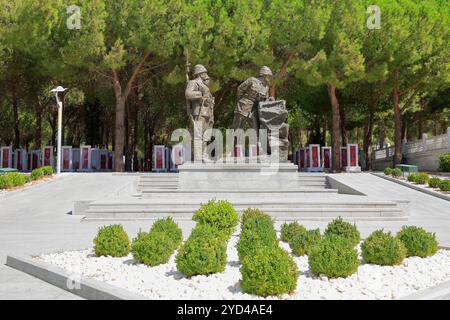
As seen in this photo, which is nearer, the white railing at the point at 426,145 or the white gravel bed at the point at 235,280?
the white gravel bed at the point at 235,280

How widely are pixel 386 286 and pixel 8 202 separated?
14071 mm

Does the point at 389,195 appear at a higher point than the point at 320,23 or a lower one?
lower

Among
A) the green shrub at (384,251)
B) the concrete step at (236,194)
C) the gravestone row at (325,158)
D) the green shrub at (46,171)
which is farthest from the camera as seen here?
the gravestone row at (325,158)

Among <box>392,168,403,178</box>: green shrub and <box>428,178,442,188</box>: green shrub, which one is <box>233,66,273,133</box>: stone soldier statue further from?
<box>392,168,403,178</box>: green shrub

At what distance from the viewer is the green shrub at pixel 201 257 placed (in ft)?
17.3

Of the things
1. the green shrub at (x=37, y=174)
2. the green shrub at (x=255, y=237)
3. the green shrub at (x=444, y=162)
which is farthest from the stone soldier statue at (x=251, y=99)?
the green shrub at (x=444, y=162)

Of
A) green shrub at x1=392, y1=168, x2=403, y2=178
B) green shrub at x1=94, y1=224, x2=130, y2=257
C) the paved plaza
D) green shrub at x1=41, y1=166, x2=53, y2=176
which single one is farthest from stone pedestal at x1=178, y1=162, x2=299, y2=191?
green shrub at x1=94, y1=224, x2=130, y2=257

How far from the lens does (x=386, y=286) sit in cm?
497

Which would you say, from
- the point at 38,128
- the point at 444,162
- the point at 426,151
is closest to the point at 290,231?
the point at 444,162

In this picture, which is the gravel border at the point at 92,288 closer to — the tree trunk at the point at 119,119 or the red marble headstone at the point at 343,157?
the tree trunk at the point at 119,119

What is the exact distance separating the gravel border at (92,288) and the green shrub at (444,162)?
23.1m

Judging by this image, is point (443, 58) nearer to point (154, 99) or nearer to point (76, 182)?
point (154, 99)
